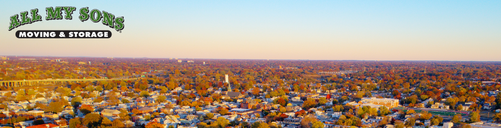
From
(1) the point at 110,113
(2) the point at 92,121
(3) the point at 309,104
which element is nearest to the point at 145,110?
(1) the point at 110,113

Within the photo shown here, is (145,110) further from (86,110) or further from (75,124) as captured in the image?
(75,124)

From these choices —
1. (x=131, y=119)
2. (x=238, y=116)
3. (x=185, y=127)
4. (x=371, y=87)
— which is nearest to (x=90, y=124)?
(x=131, y=119)

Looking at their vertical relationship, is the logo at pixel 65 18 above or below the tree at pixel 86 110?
above

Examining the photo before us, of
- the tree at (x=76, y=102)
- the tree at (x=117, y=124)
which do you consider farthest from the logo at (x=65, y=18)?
the tree at (x=76, y=102)

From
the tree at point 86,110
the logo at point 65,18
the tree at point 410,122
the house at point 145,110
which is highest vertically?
the logo at point 65,18

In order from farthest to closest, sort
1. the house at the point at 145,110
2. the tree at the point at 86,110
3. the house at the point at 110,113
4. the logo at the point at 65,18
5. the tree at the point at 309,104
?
1. the tree at the point at 309,104
2. the house at the point at 145,110
3. the tree at the point at 86,110
4. the house at the point at 110,113
5. the logo at the point at 65,18

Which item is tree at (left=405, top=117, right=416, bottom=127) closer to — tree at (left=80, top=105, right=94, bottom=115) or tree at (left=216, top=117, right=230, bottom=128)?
tree at (left=216, top=117, right=230, bottom=128)

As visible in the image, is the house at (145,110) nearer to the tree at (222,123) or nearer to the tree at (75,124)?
the tree at (75,124)

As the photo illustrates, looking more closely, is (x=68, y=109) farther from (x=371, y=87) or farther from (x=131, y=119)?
(x=371, y=87)

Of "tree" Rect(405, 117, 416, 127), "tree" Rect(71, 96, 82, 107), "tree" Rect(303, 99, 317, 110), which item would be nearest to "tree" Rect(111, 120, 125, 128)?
"tree" Rect(71, 96, 82, 107)

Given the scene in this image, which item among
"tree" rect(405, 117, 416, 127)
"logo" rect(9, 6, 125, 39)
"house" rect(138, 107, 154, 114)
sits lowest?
"tree" rect(405, 117, 416, 127)

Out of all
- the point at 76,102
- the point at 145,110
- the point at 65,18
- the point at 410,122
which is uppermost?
the point at 65,18

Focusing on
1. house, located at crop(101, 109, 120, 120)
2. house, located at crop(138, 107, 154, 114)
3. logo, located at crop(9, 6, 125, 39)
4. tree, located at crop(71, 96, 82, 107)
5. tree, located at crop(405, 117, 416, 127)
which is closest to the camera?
logo, located at crop(9, 6, 125, 39)
